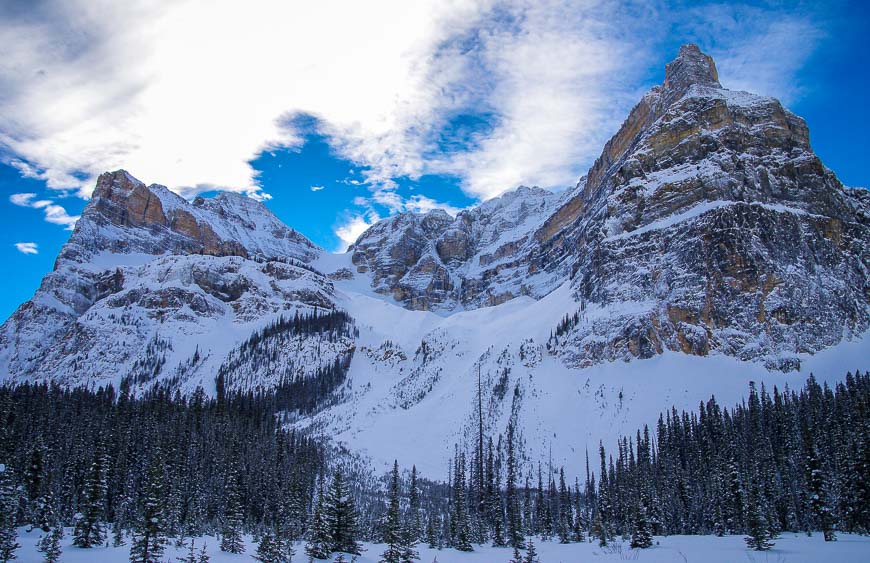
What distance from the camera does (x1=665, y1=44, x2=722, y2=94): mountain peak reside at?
175m

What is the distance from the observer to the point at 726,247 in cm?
12000

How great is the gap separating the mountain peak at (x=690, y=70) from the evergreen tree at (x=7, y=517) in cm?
18483

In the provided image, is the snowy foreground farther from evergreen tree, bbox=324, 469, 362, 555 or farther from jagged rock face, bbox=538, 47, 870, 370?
jagged rock face, bbox=538, 47, 870, 370

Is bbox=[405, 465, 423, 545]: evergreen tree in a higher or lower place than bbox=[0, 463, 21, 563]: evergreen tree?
lower

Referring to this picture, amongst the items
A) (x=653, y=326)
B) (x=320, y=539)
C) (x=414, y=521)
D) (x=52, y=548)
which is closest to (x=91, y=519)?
(x=52, y=548)

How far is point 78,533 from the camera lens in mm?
34344

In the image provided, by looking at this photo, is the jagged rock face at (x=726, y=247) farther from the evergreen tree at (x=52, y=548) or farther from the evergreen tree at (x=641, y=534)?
the evergreen tree at (x=52, y=548)

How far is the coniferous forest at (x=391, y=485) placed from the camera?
34.0 meters

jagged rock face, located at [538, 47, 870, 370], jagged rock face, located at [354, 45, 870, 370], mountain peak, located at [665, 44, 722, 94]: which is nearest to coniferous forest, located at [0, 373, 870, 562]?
jagged rock face, located at [354, 45, 870, 370]

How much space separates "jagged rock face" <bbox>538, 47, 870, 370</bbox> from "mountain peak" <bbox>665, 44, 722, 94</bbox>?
A: 1822cm

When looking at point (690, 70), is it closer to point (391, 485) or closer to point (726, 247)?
point (726, 247)

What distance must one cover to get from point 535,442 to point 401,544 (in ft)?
247

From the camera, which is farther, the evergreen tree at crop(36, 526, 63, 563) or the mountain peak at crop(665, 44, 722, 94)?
the mountain peak at crop(665, 44, 722, 94)

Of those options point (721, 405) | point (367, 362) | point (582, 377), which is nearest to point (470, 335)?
point (367, 362)
